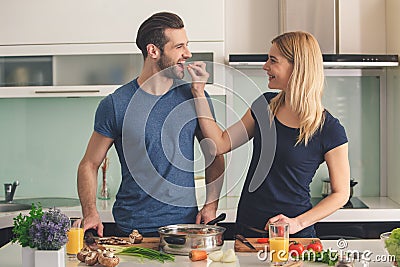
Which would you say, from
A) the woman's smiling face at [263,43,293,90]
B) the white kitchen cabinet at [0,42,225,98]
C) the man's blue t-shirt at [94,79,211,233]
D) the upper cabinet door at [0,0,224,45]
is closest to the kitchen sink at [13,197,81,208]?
the white kitchen cabinet at [0,42,225,98]

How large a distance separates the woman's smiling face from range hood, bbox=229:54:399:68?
0.90 metres

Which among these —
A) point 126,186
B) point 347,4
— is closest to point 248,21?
point 347,4

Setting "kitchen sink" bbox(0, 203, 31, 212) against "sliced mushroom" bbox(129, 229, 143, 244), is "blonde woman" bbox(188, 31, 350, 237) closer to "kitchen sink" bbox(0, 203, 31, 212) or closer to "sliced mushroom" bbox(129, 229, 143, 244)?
"sliced mushroom" bbox(129, 229, 143, 244)

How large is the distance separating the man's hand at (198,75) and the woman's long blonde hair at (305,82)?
12.0 inches

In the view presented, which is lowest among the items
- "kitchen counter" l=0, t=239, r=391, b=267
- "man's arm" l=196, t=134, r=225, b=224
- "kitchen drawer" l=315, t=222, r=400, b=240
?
"kitchen drawer" l=315, t=222, r=400, b=240

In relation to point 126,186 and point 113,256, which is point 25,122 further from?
point 113,256

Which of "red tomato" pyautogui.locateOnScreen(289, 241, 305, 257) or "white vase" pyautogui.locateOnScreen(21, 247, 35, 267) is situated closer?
"white vase" pyautogui.locateOnScreen(21, 247, 35, 267)

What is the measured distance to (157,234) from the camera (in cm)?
268

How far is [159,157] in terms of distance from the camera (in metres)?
2.66

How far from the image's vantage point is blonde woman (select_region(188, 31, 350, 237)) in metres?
2.67

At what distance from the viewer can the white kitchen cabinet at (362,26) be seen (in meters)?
3.93

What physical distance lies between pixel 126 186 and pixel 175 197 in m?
0.19

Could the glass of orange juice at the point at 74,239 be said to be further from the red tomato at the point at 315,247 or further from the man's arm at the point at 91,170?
the red tomato at the point at 315,247

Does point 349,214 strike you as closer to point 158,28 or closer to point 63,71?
point 158,28
